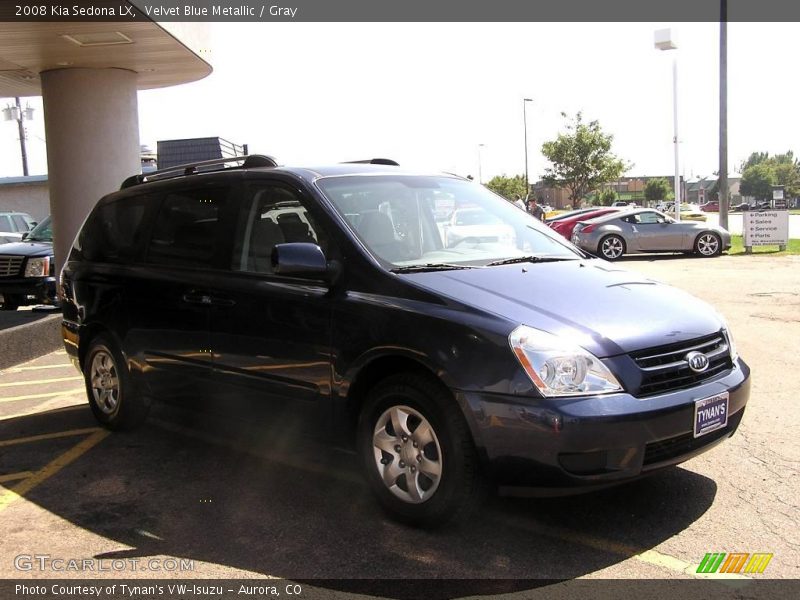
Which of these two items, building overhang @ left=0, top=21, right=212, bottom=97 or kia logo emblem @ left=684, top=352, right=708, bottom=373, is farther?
building overhang @ left=0, top=21, right=212, bottom=97

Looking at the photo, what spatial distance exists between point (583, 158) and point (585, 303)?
5177 centimetres

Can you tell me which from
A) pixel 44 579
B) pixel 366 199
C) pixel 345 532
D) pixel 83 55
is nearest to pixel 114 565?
pixel 44 579

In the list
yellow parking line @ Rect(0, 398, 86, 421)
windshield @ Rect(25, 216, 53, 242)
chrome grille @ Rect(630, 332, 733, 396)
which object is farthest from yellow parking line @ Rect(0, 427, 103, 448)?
windshield @ Rect(25, 216, 53, 242)

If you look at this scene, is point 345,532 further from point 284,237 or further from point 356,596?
point 284,237

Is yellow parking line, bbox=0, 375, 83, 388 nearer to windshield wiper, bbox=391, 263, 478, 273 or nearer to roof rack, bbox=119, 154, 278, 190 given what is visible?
roof rack, bbox=119, 154, 278, 190

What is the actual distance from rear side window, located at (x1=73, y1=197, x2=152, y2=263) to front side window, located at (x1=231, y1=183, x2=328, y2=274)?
1.20m

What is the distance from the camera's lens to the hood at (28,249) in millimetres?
11078

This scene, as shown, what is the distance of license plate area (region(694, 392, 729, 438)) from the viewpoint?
11.8 ft

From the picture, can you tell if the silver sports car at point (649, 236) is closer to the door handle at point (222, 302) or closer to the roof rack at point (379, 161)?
the roof rack at point (379, 161)

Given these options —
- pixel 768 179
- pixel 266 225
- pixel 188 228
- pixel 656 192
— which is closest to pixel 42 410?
pixel 188 228

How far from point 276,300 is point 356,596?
5.78ft

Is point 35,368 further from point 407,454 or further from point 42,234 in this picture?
point 407,454

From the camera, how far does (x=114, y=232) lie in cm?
581

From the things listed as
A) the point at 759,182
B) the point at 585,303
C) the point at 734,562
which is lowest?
the point at 734,562
